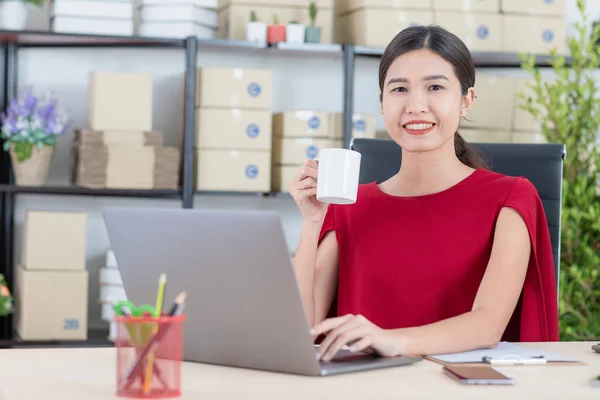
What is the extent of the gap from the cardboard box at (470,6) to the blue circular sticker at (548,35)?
8.5 inches

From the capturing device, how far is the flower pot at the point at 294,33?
3465 mm

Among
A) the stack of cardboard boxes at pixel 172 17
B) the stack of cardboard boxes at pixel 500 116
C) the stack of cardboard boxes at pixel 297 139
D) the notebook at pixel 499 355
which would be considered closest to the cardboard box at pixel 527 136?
the stack of cardboard boxes at pixel 500 116

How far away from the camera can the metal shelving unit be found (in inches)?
132

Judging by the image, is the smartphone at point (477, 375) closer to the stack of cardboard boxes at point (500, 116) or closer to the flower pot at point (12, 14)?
the stack of cardboard boxes at point (500, 116)

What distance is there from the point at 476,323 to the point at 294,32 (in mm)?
2258

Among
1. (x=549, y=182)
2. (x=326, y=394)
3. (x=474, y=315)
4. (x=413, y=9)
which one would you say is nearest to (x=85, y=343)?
(x=413, y=9)

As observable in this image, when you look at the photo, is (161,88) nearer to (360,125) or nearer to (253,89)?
(253,89)

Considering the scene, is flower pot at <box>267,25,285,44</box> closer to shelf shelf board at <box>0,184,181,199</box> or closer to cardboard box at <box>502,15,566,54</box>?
shelf shelf board at <box>0,184,181,199</box>

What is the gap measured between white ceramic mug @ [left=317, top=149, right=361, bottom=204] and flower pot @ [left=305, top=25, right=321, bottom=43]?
7.13ft

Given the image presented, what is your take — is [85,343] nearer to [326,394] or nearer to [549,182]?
[549,182]

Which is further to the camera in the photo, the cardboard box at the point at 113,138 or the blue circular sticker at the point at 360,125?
the blue circular sticker at the point at 360,125

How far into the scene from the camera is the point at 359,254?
5.65 ft

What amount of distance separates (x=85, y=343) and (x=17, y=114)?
2.80 ft

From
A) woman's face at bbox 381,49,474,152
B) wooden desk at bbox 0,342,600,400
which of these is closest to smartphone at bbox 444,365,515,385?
wooden desk at bbox 0,342,600,400
